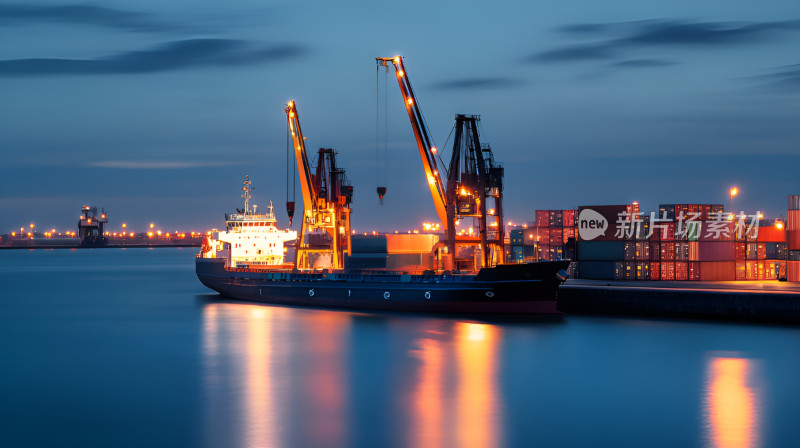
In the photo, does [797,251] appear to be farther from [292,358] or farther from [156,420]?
[156,420]

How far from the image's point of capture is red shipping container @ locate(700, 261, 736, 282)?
51062 millimetres

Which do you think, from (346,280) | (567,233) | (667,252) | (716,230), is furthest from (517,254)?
(346,280)

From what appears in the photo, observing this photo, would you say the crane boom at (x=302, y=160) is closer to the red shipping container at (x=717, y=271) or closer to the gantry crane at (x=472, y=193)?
the gantry crane at (x=472, y=193)

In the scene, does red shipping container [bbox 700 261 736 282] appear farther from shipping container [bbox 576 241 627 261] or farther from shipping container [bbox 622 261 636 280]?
shipping container [bbox 576 241 627 261]

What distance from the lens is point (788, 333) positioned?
35.3m

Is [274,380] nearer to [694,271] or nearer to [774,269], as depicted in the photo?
[694,271]

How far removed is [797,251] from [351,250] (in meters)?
28.1

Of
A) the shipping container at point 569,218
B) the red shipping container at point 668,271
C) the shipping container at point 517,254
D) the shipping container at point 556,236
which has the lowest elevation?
the red shipping container at point 668,271

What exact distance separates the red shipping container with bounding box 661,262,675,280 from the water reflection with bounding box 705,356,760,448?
67.6ft

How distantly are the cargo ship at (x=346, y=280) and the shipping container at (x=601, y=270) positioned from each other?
37.7ft

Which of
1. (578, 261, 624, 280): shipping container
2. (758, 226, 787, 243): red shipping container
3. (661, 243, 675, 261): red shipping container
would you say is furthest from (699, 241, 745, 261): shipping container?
(578, 261, 624, 280): shipping container

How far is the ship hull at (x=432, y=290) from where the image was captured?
4056 cm

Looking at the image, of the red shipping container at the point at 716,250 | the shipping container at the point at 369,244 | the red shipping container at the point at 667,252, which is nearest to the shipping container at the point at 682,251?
the red shipping container at the point at 667,252

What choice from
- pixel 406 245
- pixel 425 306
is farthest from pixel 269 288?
pixel 425 306
